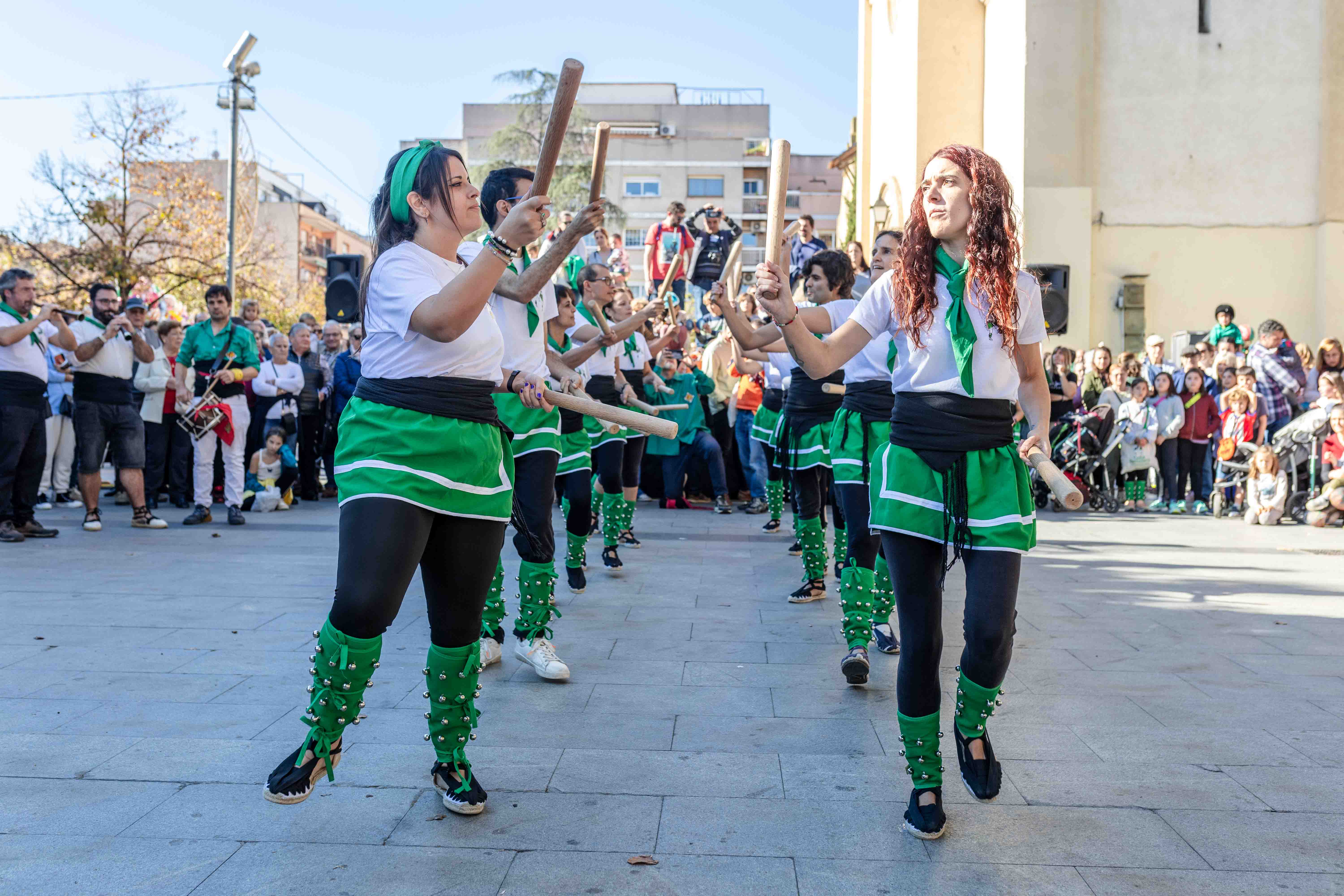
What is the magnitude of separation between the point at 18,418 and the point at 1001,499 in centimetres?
875

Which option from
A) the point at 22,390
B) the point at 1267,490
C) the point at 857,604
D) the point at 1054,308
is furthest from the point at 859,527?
the point at 1267,490

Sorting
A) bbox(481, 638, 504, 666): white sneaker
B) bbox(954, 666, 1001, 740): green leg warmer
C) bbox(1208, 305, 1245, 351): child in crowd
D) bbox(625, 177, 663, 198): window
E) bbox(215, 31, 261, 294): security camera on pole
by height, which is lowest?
bbox(481, 638, 504, 666): white sneaker

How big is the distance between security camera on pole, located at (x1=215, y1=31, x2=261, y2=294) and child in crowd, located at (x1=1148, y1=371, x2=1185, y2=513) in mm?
14186

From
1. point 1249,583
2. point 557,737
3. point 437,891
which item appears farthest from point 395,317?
point 1249,583

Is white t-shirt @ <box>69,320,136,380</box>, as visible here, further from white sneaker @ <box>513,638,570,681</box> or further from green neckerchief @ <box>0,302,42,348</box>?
white sneaker @ <box>513,638,570,681</box>

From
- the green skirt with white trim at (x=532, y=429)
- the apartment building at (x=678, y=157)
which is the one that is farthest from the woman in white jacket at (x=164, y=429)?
the apartment building at (x=678, y=157)

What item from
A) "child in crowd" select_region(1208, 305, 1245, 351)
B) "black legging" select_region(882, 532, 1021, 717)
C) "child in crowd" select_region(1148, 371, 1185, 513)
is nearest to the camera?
"black legging" select_region(882, 532, 1021, 717)

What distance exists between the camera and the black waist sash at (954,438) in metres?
3.48

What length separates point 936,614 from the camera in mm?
3580

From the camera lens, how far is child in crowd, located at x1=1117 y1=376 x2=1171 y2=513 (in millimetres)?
14430

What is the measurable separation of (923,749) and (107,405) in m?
9.04

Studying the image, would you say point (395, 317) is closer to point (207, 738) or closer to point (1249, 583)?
point (207, 738)

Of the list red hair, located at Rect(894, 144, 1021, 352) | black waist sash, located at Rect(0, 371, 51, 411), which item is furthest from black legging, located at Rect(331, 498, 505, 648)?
black waist sash, located at Rect(0, 371, 51, 411)

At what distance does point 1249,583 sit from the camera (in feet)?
28.2
